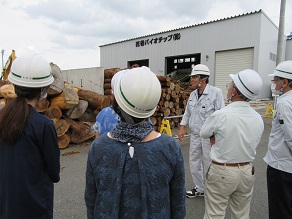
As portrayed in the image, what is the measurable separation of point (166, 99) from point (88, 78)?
304 centimetres

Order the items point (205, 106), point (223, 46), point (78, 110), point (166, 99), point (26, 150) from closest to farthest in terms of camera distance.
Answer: point (26, 150)
point (205, 106)
point (78, 110)
point (166, 99)
point (223, 46)

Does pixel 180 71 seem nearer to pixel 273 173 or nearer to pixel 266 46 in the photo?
pixel 266 46

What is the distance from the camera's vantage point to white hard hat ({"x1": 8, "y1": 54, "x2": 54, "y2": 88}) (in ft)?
5.57

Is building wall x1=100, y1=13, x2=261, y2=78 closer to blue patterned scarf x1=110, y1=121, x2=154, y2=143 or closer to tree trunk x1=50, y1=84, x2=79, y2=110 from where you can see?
tree trunk x1=50, y1=84, x2=79, y2=110

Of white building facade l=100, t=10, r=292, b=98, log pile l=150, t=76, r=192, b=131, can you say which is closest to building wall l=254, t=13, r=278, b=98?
white building facade l=100, t=10, r=292, b=98

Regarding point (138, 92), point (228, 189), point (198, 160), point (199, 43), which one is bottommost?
point (198, 160)

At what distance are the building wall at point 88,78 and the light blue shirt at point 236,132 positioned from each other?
263 inches

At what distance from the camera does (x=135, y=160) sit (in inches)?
49.2

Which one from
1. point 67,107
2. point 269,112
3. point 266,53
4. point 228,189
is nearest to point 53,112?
point 67,107

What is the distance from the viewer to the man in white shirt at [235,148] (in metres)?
2.21

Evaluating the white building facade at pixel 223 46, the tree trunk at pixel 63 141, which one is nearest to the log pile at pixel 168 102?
the tree trunk at pixel 63 141

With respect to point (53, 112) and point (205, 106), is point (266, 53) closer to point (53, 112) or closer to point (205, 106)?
point (205, 106)

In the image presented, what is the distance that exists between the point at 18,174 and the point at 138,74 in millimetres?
1115

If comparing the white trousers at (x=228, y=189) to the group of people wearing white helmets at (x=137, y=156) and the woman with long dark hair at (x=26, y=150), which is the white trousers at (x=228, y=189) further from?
the woman with long dark hair at (x=26, y=150)
